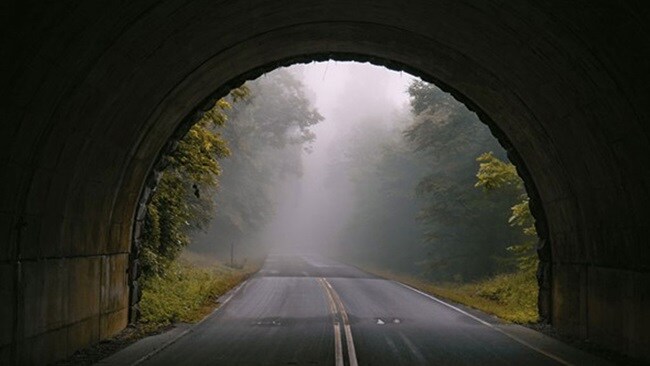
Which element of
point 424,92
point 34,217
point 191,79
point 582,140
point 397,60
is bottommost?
point 34,217

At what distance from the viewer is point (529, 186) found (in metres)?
16.3

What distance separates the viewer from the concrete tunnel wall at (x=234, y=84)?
333 inches

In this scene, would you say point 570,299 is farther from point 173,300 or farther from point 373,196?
point 373,196

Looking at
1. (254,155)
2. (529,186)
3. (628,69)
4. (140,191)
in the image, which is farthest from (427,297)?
(254,155)

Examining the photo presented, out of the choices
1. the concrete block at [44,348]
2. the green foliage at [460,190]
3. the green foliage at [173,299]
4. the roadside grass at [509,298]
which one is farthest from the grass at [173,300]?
the green foliage at [460,190]

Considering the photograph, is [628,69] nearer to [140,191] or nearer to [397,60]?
[397,60]

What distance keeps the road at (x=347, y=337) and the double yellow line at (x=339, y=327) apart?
16 mm

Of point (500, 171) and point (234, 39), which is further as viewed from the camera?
point (500, 171)

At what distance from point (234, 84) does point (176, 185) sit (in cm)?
508

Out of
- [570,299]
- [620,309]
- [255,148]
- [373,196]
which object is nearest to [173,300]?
[570,299]

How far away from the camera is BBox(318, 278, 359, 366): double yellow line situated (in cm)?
1110

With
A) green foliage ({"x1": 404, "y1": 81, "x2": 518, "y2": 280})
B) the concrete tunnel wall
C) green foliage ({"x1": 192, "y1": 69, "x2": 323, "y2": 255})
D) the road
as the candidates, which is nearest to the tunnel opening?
the concrete tunnel wall

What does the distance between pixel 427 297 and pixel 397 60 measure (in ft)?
33.8

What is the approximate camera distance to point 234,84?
1606cm
